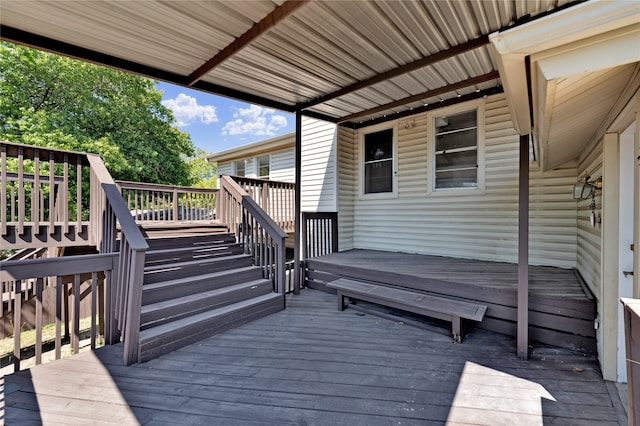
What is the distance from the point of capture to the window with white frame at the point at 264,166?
870cm

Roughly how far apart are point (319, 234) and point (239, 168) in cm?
559

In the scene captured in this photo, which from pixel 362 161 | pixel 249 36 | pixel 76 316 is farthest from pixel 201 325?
pixel 362 161

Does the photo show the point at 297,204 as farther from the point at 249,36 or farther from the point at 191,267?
the point at 249,36

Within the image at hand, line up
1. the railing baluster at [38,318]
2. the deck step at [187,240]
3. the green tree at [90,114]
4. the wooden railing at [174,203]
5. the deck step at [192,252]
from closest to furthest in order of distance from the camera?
1. the railing baluster at [38,318]
2. the deck step at [192,252]
3. the deck step at [187,240]
4. the wooden railing at [174,203]
5. the green tree at [90,114]

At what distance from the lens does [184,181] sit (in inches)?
601

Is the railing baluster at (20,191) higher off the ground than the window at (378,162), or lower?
lower

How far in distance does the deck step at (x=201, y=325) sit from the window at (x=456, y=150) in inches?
138

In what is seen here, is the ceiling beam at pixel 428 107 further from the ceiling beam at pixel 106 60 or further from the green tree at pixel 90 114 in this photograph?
the green tree at pixel 90 114

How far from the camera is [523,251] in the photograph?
2646mm

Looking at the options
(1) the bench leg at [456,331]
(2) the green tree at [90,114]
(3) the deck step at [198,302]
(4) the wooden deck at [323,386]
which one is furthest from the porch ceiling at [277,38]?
(2) the green tree at [90,114]

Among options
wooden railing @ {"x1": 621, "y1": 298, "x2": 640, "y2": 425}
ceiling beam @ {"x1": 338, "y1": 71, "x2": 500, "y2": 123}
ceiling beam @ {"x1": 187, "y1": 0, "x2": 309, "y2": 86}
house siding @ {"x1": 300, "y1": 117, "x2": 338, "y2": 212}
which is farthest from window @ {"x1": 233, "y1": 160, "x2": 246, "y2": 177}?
wooden railing @ {"x1": 621, "y1": 298, "x2": 640, "y2": 425}

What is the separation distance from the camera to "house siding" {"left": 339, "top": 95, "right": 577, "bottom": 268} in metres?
3.90

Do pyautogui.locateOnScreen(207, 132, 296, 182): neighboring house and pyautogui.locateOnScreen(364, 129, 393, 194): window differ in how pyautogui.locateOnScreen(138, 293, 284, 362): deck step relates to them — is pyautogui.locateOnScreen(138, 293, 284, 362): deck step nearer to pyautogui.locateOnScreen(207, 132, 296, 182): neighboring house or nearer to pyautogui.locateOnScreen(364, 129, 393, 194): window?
pyautogui.locateOnScreen(364, 129, 393, 194): window

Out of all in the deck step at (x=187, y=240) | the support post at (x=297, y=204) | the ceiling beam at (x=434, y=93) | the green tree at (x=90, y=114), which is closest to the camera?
the ceiling beam at (x=434, y=93)
